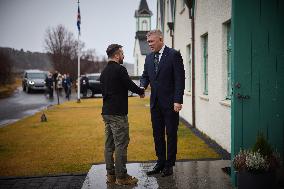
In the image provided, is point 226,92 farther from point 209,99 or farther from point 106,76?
point 106,76

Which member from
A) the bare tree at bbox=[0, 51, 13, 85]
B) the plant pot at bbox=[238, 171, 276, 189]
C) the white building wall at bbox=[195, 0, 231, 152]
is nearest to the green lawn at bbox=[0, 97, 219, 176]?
the white building wall at bbox=[195, 0, 231, 152]

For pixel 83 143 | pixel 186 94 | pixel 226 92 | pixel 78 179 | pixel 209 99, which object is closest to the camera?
pixel 78 179

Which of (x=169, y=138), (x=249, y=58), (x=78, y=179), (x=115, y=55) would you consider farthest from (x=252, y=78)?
(x=78, y=179)

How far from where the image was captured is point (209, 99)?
10.0 meters

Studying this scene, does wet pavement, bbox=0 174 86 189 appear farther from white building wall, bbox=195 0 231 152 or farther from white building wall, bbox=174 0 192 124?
white building wall, bbox=174 0 192 124

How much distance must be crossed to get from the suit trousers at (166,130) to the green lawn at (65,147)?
1.66 metres

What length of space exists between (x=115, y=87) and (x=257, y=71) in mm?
2011

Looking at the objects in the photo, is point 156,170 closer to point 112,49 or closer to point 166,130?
point 166,130

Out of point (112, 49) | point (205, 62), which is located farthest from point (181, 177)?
point (205, 62)

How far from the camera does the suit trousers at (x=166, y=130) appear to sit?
557 centimetres

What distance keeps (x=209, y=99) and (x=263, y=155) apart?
17.5ft

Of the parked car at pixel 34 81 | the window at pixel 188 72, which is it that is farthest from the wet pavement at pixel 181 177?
the parked car at pixel 34 81

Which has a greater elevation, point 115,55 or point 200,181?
point 115,55

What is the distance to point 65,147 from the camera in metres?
8.95
